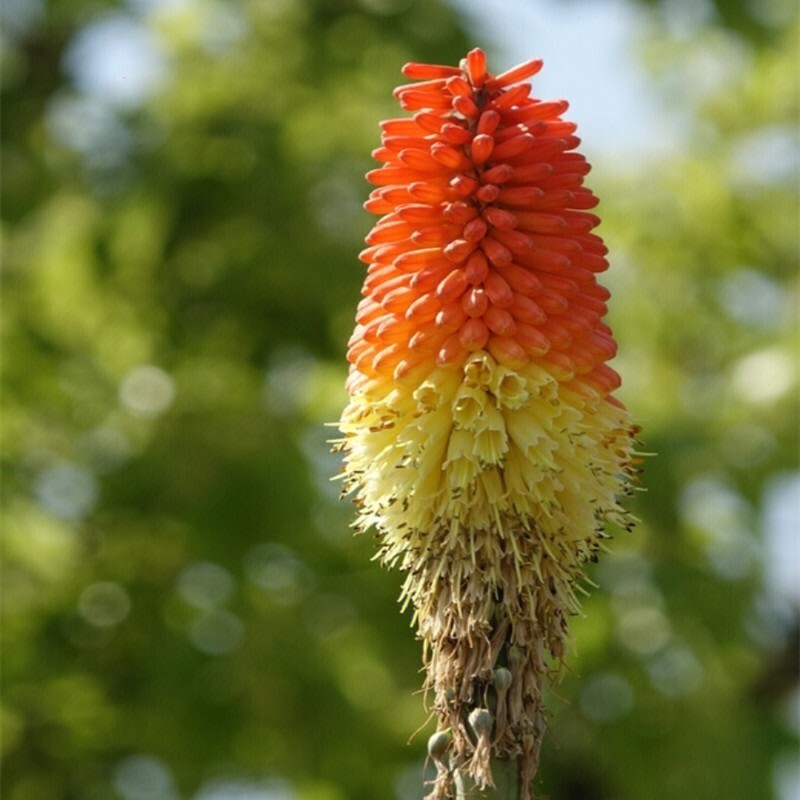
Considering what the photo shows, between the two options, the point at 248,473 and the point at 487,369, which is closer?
the point at 487,369

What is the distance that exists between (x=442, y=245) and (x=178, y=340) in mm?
14795

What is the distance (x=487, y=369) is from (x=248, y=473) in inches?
487

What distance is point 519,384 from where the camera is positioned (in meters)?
3.70

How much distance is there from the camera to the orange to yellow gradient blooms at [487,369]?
359cm

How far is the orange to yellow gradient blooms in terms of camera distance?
3594mm

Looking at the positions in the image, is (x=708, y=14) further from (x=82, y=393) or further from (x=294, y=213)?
(x=82, y=393)

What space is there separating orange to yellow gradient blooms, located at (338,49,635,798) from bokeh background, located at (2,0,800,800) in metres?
11.1

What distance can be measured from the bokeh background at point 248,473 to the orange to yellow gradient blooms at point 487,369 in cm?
1110

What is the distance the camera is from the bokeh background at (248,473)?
53.3 ft

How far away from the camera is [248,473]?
15914 mm

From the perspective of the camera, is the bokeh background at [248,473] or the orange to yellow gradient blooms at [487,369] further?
the bokeh background at [248,473]

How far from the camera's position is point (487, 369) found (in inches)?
145

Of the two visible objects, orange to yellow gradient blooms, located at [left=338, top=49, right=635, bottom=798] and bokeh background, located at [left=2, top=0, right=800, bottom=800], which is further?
bokeh background, located at [left=2, top=0, right=800, bottom=800]

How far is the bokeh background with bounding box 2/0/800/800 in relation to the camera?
53.3 ft
